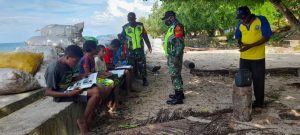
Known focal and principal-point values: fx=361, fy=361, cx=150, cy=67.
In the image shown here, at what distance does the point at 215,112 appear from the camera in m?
6.08

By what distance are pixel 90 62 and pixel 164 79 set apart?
4470mm

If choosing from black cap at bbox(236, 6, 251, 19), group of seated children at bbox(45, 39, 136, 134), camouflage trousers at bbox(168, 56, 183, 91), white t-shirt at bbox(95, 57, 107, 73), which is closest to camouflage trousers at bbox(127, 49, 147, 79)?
camouflage trousers at bbox(168, 56, 183, 91)

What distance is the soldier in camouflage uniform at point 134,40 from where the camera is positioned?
8555 millimetres

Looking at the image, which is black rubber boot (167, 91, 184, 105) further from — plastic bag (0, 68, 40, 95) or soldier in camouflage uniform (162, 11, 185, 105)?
plastic bag (0, 68, 40, 95)

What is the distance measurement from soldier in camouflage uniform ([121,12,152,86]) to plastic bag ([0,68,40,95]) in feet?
10.6

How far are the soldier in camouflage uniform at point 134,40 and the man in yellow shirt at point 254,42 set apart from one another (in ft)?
9.62

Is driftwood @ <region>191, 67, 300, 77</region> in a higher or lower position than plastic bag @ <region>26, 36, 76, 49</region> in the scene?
lower

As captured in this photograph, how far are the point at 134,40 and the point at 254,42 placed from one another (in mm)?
3347

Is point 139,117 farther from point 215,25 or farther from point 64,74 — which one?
point 215,25

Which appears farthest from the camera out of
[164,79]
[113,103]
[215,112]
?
[164,79]

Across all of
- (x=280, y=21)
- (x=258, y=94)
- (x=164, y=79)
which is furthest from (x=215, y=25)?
(x=258, y=94)

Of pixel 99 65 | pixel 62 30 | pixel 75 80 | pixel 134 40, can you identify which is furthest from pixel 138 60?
pixel 75 80

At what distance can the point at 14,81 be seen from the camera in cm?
554

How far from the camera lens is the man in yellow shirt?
5.96 m
